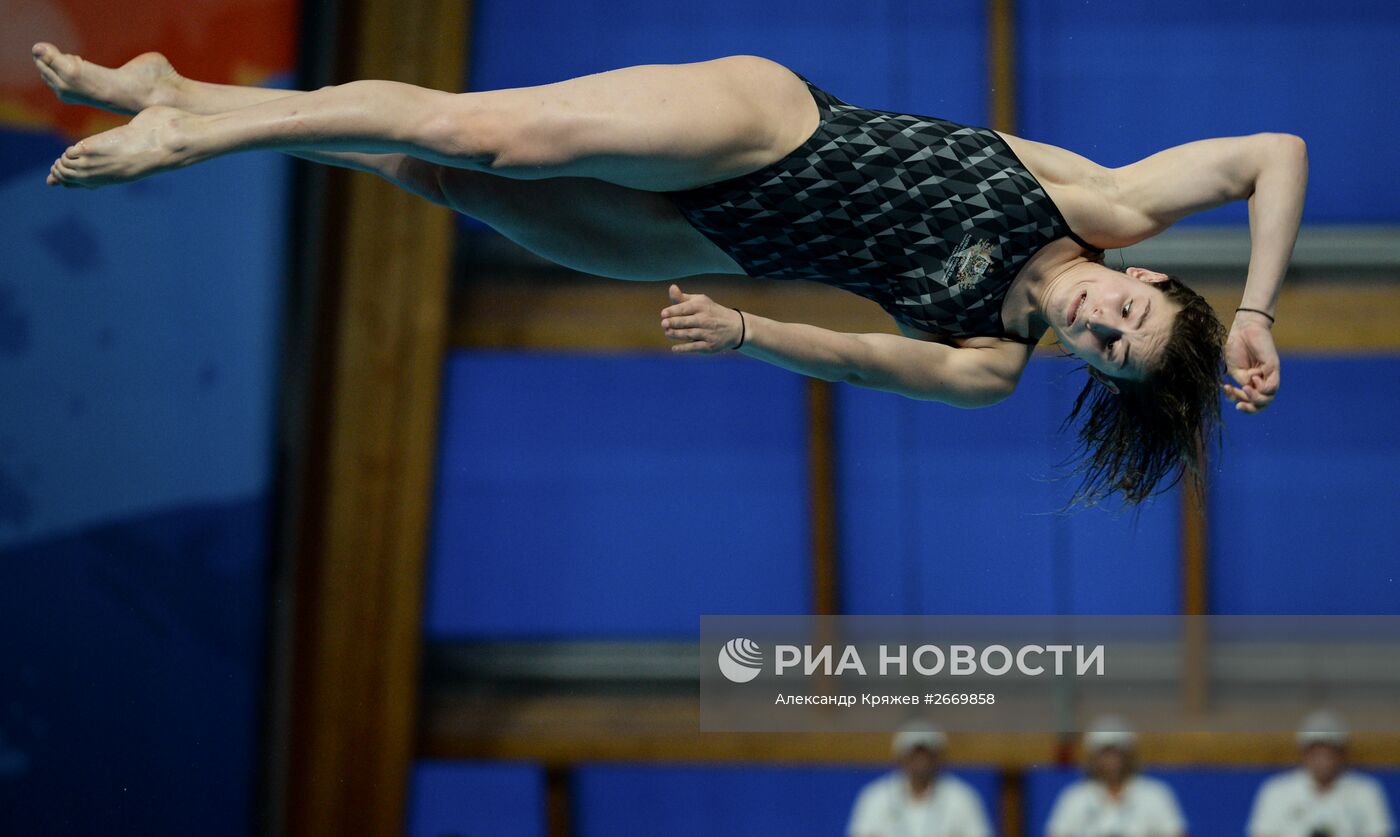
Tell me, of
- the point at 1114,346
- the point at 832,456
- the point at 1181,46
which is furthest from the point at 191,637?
the point at 1181,46

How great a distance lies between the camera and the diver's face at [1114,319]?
2299 millimetres

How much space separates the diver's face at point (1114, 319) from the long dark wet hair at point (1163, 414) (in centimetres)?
3

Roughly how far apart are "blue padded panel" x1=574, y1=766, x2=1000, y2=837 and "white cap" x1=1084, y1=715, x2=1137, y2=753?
745mm

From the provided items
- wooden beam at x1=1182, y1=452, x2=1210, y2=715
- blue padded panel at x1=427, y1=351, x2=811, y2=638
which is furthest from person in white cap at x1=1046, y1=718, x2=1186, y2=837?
blue padded panel at x1=427, y1=351, x2=811, y2=638

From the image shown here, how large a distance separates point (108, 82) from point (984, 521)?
2826 mm

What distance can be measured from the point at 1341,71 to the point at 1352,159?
0.88ft

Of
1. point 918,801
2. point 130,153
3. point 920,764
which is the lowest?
point 918,801

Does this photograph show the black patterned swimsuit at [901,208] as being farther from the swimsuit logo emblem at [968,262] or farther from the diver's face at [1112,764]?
the diver's face at [1112,764]

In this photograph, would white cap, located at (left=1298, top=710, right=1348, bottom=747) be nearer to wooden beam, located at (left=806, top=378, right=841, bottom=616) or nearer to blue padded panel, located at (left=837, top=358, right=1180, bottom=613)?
blue padded panel, located at (left=837, top=358, right=1180, bottom=613)

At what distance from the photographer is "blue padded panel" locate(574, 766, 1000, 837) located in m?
4.42

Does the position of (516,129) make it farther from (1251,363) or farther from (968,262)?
(1251,363)

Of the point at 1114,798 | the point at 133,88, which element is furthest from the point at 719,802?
the point at 133,88

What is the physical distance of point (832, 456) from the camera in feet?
14.6

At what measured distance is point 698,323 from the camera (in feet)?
6.66
